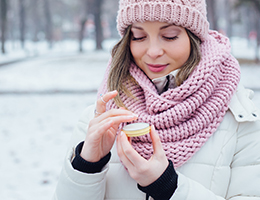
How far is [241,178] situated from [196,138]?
0.26m

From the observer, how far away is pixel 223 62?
5.31ft

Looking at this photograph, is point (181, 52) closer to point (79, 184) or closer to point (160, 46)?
point (160, 46)

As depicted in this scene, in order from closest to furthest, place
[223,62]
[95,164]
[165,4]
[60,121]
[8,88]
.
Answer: [95,164]
[165,4]
[223,62]
[60,121]
[8,88]

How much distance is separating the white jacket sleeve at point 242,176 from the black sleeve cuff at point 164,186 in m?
0.03

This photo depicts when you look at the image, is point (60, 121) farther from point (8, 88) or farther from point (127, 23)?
point (127, 23)

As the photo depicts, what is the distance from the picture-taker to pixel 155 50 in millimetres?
1492

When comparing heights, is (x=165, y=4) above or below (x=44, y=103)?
above

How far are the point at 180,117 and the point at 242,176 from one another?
0.37m

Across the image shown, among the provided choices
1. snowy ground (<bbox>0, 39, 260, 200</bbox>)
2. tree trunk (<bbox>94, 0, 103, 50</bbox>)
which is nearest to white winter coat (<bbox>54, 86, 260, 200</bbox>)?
snowy ground (<bbox>0, 39, 260, 200</bbox>)

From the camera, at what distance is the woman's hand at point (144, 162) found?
1228 mm

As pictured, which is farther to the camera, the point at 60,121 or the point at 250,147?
the point at 60,121

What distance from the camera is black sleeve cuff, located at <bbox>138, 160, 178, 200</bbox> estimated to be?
125 cm

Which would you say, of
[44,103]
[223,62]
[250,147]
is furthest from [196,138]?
[44,103]

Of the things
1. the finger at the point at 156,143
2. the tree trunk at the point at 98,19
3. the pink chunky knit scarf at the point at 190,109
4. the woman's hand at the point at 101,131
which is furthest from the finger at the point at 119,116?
the tree trunk at the point at 98,19
